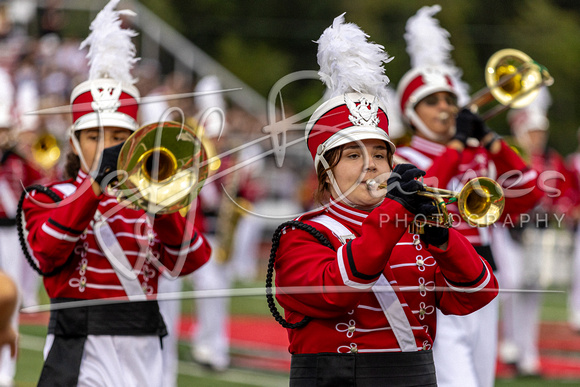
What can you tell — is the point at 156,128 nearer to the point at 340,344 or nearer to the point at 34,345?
the point at 340,344

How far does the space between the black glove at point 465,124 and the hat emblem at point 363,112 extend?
1.85m

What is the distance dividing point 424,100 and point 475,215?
217cm

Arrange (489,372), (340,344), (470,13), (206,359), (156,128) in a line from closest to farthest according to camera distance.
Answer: (340,344) → (156,128) → (489,372) → (206,359) → (470,13)

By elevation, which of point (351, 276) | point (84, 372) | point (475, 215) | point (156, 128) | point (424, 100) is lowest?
point (84, 372)

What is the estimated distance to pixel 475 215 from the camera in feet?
9.94

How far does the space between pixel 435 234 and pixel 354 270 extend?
32 cm

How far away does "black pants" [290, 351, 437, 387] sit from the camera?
292 centimetres

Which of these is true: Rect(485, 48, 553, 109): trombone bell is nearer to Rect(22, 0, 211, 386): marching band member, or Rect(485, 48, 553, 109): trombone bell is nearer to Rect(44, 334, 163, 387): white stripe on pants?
Rect(22, 0, 211, 386): marching band member

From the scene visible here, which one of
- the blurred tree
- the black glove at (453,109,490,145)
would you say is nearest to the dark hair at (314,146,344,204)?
the black glove at (453,109,490,145)

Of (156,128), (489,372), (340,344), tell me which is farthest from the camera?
(489,372)

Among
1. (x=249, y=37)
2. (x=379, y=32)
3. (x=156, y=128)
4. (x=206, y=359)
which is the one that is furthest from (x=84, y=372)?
(x=249, y=37)

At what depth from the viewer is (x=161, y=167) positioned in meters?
3.66

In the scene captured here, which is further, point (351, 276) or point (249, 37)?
point (249, 37)

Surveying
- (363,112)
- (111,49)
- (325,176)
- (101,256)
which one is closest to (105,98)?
(111,49)
